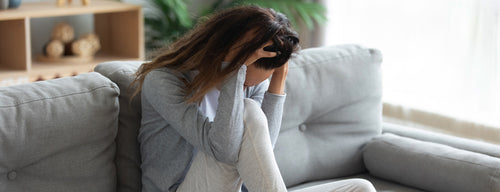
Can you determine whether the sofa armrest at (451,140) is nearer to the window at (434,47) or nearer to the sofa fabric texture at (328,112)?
the sofa fabric texture at (328,112)

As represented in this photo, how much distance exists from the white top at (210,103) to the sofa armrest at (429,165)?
64 centimetres

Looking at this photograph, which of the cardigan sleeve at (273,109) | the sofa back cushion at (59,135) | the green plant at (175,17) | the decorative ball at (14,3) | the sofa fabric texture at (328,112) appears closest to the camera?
the sofa back cushion at (59,135)

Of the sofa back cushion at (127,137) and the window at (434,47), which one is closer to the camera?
the sofa back cushion at (127,137)

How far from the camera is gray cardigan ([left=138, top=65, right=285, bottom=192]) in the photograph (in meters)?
1.52

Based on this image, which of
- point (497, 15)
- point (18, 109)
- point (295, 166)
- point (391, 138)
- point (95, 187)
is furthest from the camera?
point (497, 15)

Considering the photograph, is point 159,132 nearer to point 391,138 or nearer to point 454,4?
point 391,138

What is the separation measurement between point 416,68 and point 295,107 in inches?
56.8

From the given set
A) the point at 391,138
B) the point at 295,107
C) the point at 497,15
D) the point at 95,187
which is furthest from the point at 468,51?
the point at 95,187

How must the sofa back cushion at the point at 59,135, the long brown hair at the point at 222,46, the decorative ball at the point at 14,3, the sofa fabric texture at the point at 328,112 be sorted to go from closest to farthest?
the sofa back cushion at the point at 59,135, the long brown hair at the point at 222,46, the sofa fabric texture at the point at 328,112, the decorative ball at the point at 14,3

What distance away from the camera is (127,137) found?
5.62ft

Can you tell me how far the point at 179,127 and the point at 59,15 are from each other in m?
1.58

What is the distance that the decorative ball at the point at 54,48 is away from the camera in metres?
2.88

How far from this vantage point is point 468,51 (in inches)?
117

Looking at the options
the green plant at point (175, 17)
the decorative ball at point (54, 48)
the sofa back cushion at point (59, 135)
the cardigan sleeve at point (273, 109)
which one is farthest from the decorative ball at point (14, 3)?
the cardigan sleeve at point (273, 109)
